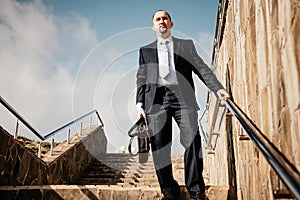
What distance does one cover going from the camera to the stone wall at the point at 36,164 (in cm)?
436

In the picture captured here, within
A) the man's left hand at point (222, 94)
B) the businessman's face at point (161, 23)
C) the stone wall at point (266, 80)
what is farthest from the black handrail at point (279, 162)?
the businessman's face at point (161, 23)

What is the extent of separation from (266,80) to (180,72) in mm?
1149

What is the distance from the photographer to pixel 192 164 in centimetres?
299

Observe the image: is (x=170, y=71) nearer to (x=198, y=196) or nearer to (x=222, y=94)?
(x=222, y=94)

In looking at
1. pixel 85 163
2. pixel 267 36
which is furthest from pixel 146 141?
pixel 85 163

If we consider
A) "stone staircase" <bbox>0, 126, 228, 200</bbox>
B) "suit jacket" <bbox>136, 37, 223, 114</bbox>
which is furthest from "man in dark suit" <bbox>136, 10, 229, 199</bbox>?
"stone staircase" <bbox>0, 126, 228, 200</bbox>

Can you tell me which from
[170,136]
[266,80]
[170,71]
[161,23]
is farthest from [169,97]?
[266,80]

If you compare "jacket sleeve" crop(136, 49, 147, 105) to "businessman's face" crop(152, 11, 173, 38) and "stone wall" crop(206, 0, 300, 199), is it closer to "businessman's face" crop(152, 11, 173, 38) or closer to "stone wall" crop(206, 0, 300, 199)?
"businessman's face" crop(152, 11, 173, 38)

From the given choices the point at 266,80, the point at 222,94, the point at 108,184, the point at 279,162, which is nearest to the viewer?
the point at 279,162

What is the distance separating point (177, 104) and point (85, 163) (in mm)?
5777

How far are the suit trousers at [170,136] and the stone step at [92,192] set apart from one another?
0.88ft

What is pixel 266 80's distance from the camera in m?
Answer: 2.04

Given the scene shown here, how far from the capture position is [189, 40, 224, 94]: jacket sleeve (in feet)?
10.1

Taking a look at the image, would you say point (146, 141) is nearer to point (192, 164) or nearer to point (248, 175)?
point (192, 164)
